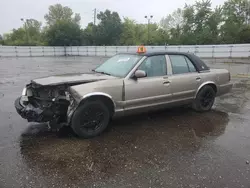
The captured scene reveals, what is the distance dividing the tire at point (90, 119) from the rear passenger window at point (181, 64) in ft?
6.51

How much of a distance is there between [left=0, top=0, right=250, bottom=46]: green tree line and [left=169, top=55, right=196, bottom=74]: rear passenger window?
36.2m

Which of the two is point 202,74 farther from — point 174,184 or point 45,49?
point 45,49

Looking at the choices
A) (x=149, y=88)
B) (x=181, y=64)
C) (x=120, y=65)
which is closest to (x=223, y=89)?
(x=181, y=64)

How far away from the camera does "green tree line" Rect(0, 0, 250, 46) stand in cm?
4084

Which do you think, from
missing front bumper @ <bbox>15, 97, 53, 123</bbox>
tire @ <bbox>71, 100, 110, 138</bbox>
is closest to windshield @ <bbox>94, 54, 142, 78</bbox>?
tire @ <bbox>71, 100, 110, 138</bbox>

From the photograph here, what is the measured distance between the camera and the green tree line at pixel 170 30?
4084 centimetres

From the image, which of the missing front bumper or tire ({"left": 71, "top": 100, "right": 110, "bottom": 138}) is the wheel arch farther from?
the missing front bumper

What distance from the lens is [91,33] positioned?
173 ft

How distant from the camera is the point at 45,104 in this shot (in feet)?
13.5

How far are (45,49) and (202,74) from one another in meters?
40.1

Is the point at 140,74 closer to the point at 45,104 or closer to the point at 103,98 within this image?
the point at 103,98

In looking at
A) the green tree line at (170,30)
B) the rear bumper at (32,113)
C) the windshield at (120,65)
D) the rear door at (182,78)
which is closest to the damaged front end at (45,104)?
the rear bumper at (32,113)

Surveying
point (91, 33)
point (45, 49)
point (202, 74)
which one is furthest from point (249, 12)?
point (202, 74)

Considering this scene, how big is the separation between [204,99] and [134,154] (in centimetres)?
301
